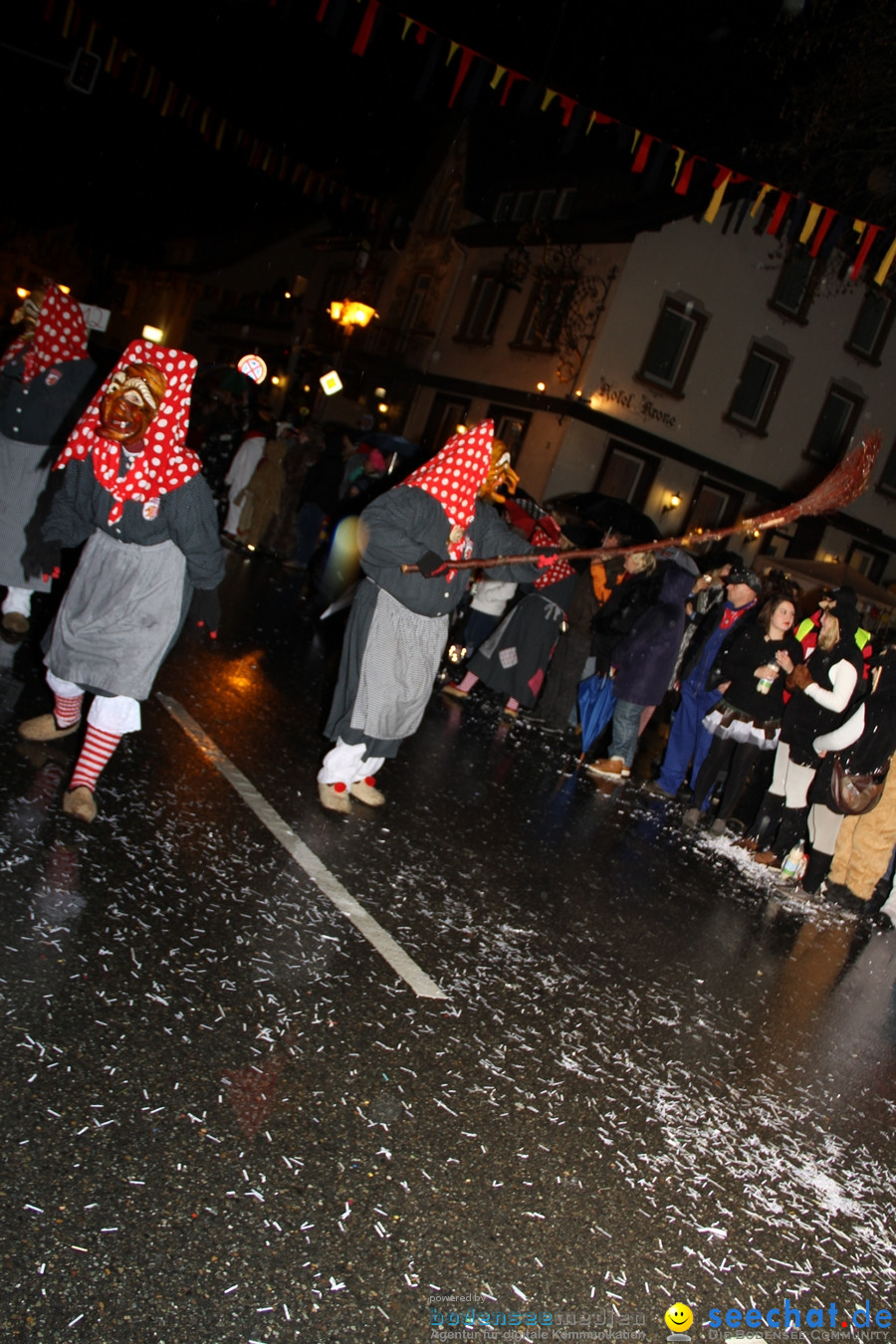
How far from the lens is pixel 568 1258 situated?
2.57m

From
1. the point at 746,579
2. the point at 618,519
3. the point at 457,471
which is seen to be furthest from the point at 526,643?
the point at 457,471

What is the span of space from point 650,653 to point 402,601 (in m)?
3.75

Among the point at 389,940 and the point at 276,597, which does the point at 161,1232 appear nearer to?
the point at 389,940

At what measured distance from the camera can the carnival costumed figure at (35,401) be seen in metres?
6.10

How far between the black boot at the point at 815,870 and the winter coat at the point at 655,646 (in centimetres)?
185

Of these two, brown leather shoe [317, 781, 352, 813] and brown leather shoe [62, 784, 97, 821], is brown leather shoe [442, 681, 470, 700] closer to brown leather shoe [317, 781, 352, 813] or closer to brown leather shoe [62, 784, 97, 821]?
brown leather shoe [317, 781, 352, 813]

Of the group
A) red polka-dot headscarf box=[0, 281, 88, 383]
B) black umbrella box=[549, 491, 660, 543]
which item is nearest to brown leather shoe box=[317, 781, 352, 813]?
red polka-dot headscarf box=[0, 281, 88, 383]

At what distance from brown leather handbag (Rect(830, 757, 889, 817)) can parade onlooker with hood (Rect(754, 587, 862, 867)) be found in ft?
1.37

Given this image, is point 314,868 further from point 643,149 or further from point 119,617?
point 643,149

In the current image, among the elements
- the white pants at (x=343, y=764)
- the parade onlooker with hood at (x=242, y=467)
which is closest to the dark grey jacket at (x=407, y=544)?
the white pants at (x=343, y=764)

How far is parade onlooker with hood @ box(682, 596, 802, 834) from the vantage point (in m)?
7.52

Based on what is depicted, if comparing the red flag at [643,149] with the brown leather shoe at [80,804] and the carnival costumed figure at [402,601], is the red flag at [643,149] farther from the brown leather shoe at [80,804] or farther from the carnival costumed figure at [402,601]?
the brown leather shoe at [80,804]

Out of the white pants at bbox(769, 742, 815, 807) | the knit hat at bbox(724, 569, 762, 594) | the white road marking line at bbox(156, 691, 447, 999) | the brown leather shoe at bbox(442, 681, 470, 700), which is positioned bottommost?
the white road marking line at bbox(156, 691, 447, 999)

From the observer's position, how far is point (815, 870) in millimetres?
7230
